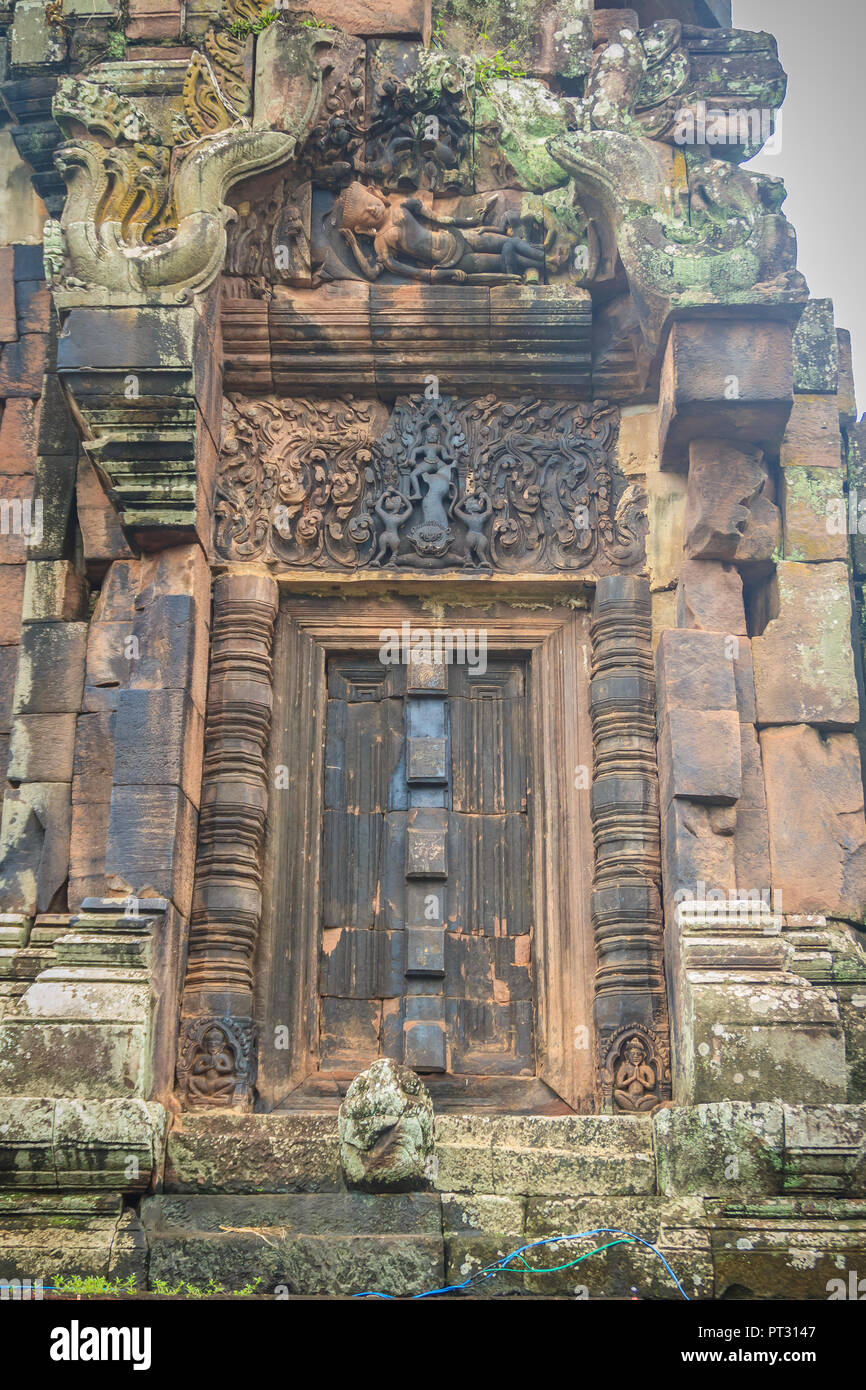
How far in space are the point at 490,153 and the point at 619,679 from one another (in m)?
2.96

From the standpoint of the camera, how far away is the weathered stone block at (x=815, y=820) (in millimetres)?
8438

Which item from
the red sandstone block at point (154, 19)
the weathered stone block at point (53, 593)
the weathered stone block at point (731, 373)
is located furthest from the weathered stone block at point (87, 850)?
the red sandstone block at point (154, 19)

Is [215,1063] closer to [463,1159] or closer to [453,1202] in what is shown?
[463,1159]

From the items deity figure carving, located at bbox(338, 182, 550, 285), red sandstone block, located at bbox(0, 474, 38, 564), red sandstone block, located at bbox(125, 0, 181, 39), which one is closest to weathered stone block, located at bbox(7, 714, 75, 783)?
red sandstone block, located at bbox(0, 474, 38, 564)

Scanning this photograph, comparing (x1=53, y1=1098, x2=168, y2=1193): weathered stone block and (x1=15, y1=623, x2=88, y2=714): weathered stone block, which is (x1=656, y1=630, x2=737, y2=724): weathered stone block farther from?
(x1=53, y1=1098, x2=168, y2=1193): weathered stone block

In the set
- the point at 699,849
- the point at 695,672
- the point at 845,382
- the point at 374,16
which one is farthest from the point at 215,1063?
the point at 374,16

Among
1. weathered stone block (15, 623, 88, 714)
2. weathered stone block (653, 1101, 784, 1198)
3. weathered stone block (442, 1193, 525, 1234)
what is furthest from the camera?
weathered stone block (15, 623, 88, 714)

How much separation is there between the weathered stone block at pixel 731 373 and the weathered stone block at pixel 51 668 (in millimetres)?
3278

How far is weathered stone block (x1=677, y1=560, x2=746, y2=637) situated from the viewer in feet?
28.9

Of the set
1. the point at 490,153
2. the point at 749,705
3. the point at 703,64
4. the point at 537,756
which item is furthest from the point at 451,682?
the point at 703,64

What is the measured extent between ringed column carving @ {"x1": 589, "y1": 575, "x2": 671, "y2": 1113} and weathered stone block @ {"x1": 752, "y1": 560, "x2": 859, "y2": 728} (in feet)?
1.98

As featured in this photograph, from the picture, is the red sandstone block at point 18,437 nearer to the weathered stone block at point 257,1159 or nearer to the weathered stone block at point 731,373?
the weathered stone block at point 731,373

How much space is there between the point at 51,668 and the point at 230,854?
1396 millimetres

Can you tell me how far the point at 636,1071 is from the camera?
27.1 feet
